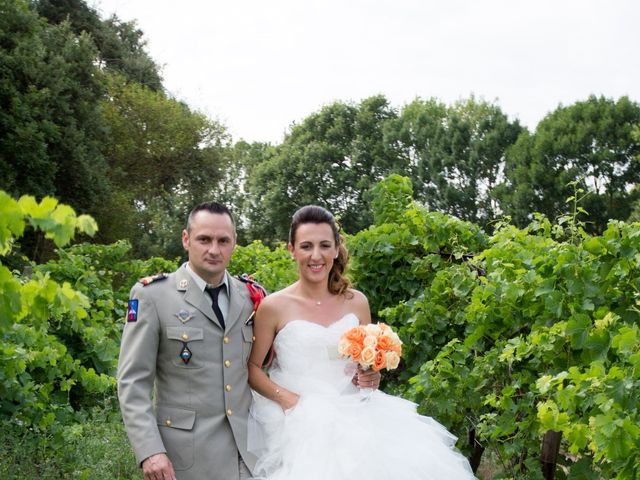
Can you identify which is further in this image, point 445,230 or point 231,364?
point 445,230

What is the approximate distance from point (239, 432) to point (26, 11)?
64.0ft

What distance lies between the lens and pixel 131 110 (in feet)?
91.5

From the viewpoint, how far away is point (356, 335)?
333 cm

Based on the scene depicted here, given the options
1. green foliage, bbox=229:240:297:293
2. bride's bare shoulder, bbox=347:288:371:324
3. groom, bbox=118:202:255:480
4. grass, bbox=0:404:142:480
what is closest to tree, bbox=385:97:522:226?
green foliage, bbox=229:240:297:293

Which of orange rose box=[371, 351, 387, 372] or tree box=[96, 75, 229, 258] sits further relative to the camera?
tree box=[96, 75, 229, 258]

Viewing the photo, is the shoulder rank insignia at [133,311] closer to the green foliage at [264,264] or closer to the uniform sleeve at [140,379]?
the uniform sleeve at [140,379]

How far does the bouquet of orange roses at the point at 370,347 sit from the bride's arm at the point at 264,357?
12.1 inches

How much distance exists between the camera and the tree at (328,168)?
34375 millimetres

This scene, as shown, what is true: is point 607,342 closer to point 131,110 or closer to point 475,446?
point 475,446

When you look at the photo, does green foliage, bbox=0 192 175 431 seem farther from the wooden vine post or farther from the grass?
the wooden vine post

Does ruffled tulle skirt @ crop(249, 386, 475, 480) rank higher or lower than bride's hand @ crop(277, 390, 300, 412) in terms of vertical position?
lower

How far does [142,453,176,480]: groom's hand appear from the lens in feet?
9.58

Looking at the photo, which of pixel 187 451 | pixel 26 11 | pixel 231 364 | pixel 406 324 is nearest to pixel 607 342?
pixel 231 364

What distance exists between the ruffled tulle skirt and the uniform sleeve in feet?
1.51
